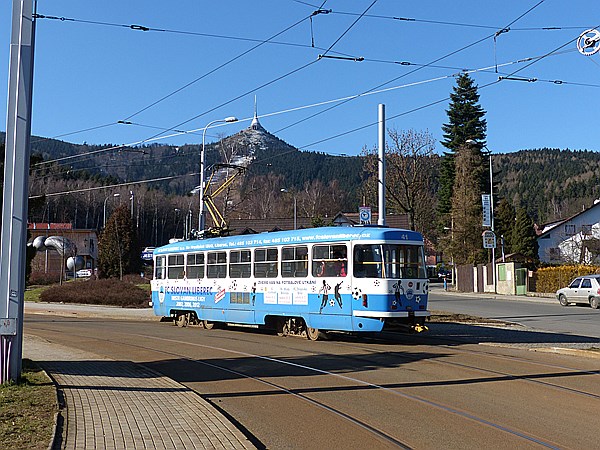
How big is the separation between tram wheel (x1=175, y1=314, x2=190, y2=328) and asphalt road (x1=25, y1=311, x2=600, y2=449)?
16.6 feet

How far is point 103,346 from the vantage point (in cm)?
1884

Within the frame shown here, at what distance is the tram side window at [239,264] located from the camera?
21.9m

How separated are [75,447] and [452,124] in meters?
76.5

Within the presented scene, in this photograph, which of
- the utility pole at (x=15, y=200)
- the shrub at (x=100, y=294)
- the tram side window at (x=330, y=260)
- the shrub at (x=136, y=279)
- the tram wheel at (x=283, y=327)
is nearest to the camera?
the utility pole at (x=15, y=200)

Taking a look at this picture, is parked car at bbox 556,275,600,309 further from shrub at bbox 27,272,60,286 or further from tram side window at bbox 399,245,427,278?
shrub at bbox 27,272,60,286

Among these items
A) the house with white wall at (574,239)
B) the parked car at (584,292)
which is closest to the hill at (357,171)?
the house with white wall at (574,239)

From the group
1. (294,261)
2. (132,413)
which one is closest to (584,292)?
(294,261)

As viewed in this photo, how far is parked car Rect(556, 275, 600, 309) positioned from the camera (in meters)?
37.0

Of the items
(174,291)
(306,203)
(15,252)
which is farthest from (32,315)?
(306,203)

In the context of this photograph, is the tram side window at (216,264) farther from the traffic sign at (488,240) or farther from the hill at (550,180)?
the hill at (550,180)

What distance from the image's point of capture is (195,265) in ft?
81.9

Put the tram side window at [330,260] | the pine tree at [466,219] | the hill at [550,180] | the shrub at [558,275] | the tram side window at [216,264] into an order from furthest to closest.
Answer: the hill at [550,180], the pine tree at [466,219], the shrub at [558,275], the tram side window at [216,264], the tram side window at [330,260]

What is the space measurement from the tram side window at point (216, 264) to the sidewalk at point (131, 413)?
29.0 ft

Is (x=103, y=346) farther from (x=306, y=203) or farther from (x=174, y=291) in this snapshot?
(x=306, y=203)
